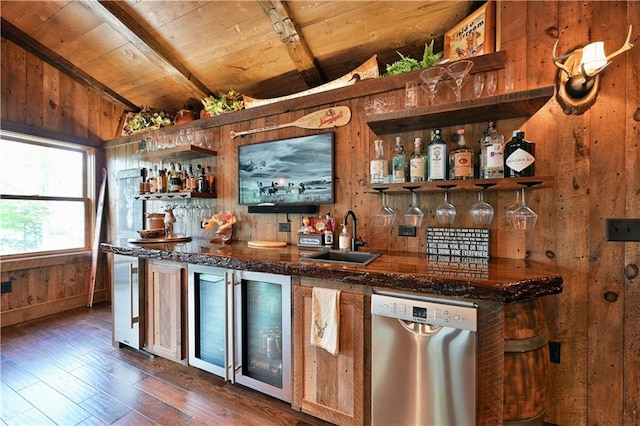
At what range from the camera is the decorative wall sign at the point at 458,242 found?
68.3 inches

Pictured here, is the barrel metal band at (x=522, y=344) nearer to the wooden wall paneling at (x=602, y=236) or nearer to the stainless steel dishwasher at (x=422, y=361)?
the stainless steel dishwasher at (x=422, y=361)

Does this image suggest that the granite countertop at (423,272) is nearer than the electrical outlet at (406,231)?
Yes

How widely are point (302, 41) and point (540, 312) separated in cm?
247

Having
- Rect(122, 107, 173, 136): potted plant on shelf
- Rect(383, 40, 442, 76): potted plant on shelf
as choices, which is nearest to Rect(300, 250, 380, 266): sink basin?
Rect(383, 40, 442, 76): potted plant on shelf

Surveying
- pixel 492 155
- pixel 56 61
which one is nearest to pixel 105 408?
pixel 492 155

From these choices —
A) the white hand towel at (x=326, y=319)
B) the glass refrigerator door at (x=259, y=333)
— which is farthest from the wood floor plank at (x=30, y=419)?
the white hand towel at (x=326, y=319)

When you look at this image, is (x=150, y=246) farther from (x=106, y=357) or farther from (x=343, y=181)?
(x=343, y=181)

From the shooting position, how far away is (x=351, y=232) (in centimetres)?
220

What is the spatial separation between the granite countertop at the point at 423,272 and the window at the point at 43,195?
2.58 metres

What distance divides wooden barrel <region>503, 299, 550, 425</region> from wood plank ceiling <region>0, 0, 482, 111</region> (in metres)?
2.03

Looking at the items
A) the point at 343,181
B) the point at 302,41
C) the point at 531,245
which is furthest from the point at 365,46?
the point at 531,245

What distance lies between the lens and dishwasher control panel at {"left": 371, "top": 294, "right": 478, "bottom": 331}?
1214 mm

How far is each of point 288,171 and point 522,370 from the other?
2.02 meters

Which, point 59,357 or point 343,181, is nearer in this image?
point 343,181
